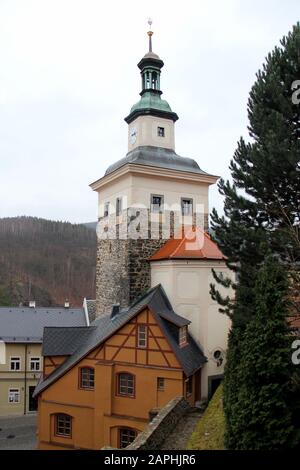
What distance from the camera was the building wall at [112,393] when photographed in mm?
12648

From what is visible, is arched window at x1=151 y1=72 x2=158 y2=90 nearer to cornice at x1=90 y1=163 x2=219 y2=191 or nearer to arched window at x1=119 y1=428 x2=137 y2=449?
cornice at x1=90 y1=163 x2=219 y2=191

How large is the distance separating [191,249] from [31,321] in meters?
14.0

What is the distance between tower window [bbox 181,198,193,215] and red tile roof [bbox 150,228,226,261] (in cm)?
120

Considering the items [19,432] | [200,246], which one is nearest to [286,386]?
[200,246]

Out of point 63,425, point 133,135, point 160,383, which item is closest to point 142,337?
point 160,383

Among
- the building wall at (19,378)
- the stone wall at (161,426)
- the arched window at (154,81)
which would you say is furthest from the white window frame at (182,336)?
the building wall at (19,378)

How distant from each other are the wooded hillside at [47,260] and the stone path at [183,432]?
2259 inches

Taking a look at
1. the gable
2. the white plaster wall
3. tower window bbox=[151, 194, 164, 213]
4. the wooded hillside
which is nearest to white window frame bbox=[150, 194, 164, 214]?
tower window bbox=[151, 194, 164, 213]

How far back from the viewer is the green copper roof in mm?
17938

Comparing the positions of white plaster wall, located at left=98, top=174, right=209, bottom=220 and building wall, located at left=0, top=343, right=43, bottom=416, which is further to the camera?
building wall, located at left=0, top=343, right=43, bottom=416

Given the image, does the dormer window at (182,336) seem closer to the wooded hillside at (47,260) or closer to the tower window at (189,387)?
the tower window at (189,387)

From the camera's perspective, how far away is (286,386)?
283 inches

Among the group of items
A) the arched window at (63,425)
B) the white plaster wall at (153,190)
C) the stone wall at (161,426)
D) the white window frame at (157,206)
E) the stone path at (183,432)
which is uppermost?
the white plaster wall at (153,190)

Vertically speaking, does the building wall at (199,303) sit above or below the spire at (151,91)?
below
